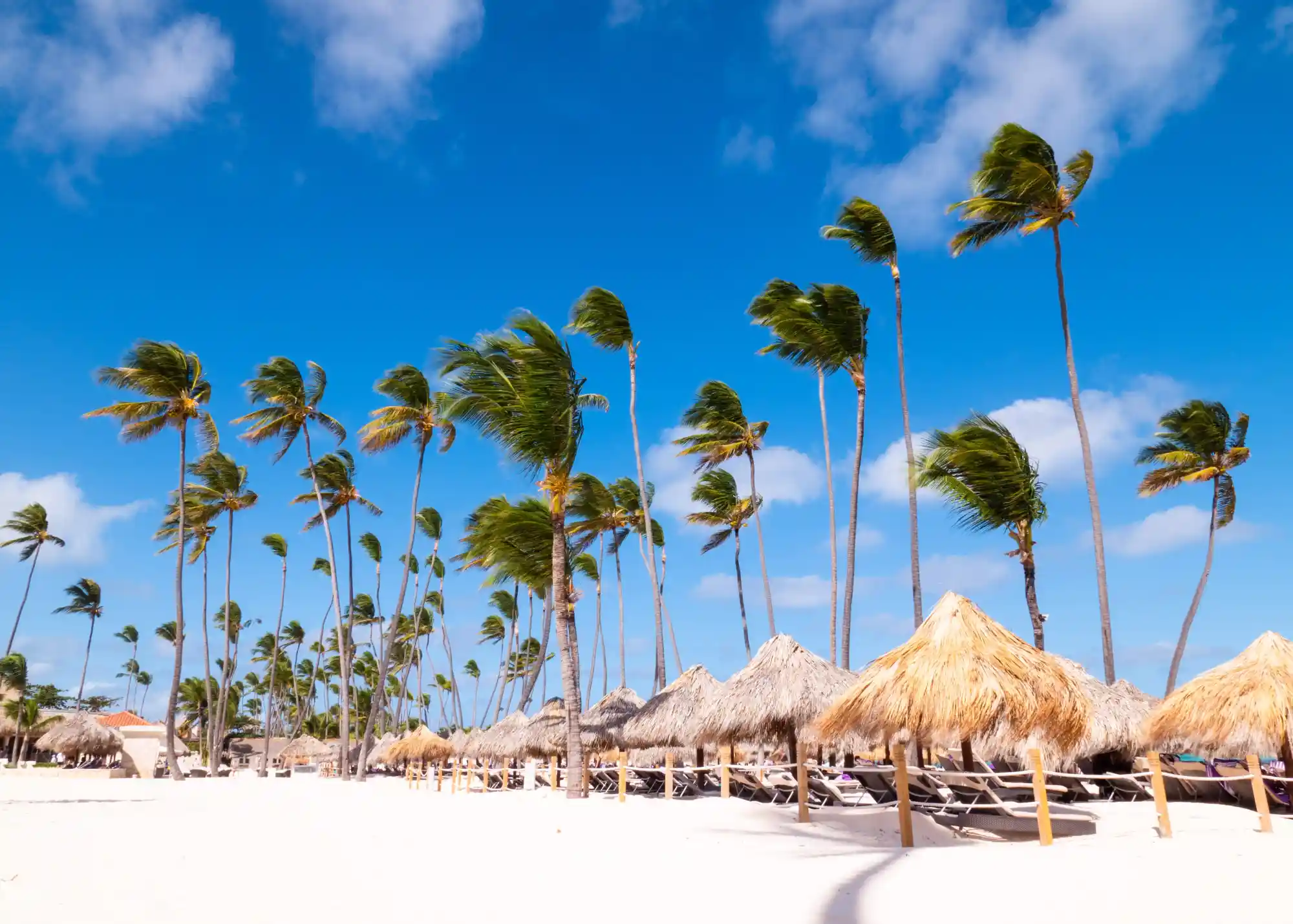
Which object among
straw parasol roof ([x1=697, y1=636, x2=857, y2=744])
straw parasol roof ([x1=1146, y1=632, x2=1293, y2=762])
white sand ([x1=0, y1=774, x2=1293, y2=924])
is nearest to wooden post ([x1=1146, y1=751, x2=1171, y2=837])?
white sand ([x1=0, y1=774, x2=1293, y2=924])

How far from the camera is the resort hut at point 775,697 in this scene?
1293cm

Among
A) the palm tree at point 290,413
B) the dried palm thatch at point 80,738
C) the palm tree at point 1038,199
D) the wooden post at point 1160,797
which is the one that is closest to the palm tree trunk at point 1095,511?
the palm tree at point 1038,199

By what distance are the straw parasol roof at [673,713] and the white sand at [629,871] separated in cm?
541

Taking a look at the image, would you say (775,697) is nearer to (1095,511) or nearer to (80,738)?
(1095,511)

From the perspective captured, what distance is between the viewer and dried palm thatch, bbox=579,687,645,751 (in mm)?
19719

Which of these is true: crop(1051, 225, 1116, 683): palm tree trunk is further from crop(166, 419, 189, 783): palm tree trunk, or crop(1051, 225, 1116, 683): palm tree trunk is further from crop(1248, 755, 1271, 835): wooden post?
crop(166, 419, 189, 783): palm tree trunk

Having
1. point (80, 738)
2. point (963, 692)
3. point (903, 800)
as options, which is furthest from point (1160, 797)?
point (80, 738)

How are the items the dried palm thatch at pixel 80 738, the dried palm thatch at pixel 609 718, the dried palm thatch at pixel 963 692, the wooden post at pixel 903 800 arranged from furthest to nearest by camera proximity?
the dried palm thatch at pixel 80 738 < the dried palm thatch at pixel 609 718 < the dried palm thatch at pixel 963 692 < the wooden post at pixel 903 800

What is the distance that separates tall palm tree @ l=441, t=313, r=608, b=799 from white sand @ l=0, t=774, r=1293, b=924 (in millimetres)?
3882

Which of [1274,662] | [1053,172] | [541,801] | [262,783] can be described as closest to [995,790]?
[1274,662]

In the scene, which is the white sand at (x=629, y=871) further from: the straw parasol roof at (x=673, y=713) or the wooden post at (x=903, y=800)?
the straw parasol roof at (x=673, y=713)

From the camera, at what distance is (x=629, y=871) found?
6.32 metres

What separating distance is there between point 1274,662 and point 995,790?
4031mm

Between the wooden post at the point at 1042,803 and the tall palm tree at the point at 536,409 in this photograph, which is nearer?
the wooden post at the point at 1042,803
